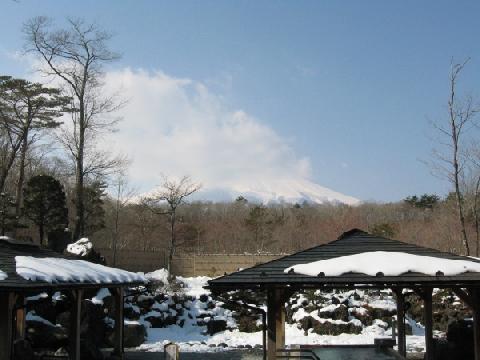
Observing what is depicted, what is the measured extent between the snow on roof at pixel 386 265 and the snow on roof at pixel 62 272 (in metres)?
4.09

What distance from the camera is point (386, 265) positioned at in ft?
28.7

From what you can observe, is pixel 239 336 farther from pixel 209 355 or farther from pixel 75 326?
pixel 75 326

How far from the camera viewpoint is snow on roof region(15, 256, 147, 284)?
9195 mm

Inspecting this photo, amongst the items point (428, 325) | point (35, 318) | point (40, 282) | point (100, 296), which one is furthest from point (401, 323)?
point (100, 296)

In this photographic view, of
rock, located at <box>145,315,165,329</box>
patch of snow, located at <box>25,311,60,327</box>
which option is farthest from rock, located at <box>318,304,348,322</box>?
patch of snow, located at <box>25,311,60,327</box>

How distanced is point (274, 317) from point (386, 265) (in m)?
1.97

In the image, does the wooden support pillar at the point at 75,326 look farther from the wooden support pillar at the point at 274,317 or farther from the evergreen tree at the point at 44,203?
the evergreen tree at the point at 44,203

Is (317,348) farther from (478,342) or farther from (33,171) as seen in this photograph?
(33,171)

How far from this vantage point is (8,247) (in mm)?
11383

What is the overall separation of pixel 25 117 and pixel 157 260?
10.4 m

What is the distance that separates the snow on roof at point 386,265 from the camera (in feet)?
28.2

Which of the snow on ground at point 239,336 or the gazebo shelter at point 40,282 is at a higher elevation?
the gazebo shelter at point 40,282

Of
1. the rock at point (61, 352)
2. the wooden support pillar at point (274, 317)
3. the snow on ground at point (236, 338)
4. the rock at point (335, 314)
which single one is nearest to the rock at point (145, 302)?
the snow on ground at point (236, 338)

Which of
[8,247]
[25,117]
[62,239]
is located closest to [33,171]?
[25,117]
